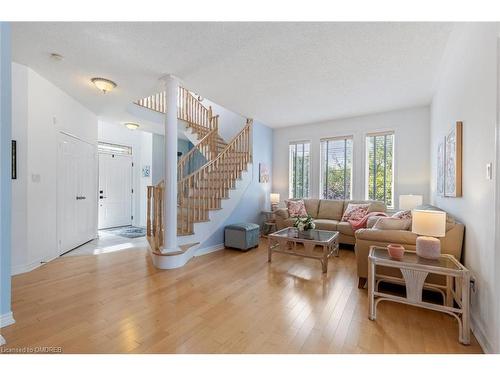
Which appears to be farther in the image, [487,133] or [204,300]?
[204,300]

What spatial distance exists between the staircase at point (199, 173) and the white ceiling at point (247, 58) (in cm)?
116

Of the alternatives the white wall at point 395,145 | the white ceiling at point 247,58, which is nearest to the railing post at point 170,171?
the white ceiling at point 247,58

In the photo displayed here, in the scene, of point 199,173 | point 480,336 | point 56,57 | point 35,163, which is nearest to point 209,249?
point 199,173

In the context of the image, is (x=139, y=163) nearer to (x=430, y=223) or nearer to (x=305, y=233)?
(x=305, y=233)

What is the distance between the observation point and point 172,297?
2486mm

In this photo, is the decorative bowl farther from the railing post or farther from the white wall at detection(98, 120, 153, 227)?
the white wall at detection(98, 120, 153, 227)

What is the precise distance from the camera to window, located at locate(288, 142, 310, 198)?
238 inches

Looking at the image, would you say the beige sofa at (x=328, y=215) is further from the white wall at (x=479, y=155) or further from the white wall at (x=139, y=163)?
the white wall at (x=139, y=163)

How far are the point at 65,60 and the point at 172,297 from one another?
302cm

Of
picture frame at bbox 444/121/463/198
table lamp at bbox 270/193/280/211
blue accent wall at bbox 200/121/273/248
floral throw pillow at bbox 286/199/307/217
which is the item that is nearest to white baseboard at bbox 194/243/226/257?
blue accent wall at bbox 200/121/273/248

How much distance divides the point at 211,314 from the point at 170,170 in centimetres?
202

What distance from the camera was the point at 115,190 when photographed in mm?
6402

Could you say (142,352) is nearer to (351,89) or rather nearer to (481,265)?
(481,265)
